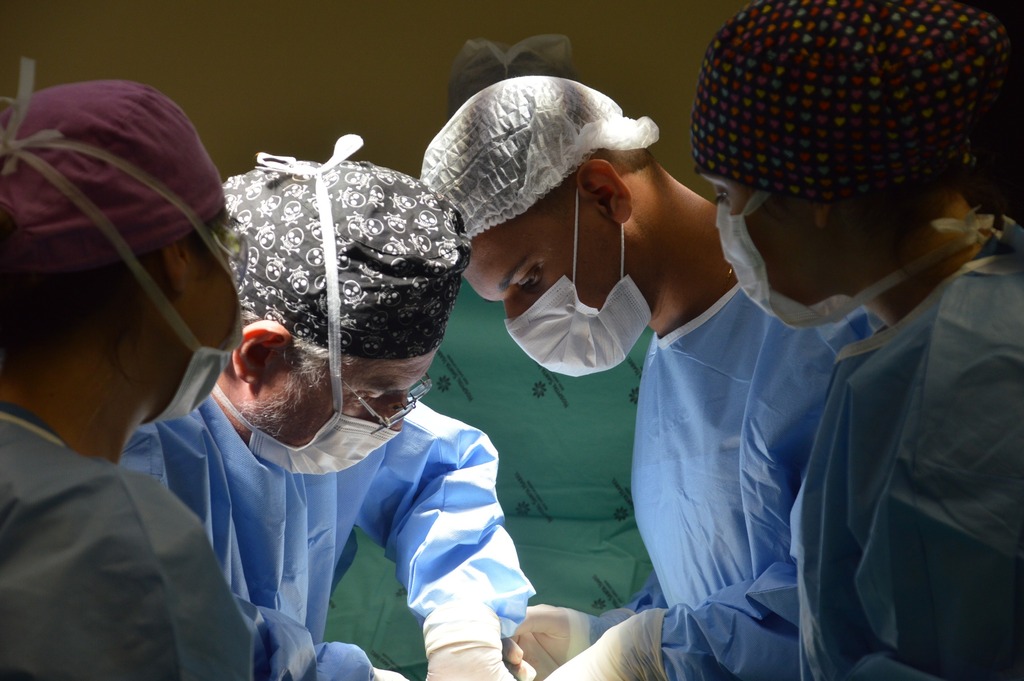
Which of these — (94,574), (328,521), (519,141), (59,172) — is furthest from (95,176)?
(328,521)

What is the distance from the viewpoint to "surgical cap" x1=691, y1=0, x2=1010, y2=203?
122 cm

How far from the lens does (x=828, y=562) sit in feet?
4.42

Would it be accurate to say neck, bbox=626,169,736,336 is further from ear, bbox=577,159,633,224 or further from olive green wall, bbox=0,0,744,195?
olive green wall, bbox=0,0,744,195

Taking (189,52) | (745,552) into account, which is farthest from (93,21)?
(745,552)

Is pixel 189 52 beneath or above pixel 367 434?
above

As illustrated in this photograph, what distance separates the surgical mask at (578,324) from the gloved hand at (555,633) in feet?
2.16

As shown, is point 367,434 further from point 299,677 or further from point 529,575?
point 529,575

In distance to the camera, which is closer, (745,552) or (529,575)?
(745,552)

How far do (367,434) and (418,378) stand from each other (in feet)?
0.50

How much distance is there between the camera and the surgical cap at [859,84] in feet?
4.00

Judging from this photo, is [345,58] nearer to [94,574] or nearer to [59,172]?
[59,172]

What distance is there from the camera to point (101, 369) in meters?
1.14

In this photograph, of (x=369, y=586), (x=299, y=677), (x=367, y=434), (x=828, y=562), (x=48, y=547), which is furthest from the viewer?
(x=369, y=586)

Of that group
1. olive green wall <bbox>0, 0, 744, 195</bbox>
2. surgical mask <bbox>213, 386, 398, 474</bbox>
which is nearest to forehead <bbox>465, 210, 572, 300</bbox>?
surgical mask <bbox>213, 386, 398, 474</bbox>
